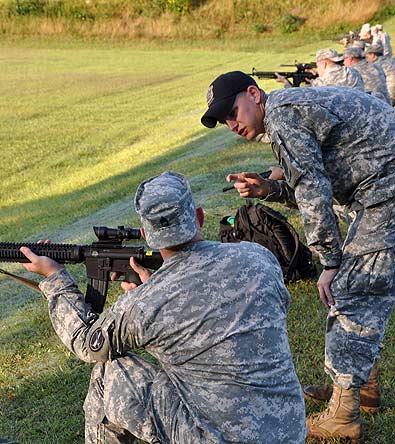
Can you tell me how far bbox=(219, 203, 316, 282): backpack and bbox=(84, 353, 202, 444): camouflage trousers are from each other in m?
3.24

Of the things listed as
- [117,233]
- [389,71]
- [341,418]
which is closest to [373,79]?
[389,71]

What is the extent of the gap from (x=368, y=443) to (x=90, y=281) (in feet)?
6.21

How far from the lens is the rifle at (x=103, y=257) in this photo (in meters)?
3.79

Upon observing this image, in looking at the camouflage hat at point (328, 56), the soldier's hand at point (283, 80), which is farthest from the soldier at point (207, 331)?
the soldier's hand at point (283, 80)

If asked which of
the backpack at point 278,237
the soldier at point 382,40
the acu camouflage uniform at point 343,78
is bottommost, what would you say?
the soldier at point 382,40

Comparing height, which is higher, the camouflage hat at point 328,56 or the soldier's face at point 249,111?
the soldier's face at point 249,111

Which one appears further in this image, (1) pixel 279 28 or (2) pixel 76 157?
(1) pixel 279 28

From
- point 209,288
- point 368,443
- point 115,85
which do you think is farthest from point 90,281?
point 115,85

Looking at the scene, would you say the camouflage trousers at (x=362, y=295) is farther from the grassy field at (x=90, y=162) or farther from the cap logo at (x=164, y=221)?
the cap logo at (x=164, y=221)

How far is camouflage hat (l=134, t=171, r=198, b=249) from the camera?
9.78 ft

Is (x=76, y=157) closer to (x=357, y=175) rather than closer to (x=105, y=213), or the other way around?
(x=105, y=213)

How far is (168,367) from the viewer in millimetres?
3141

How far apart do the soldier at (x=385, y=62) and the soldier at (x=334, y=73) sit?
3741mm

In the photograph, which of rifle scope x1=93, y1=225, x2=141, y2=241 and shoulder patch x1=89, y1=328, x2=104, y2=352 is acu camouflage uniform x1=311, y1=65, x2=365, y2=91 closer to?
rifle scope x1=93, y1=225, x2=141, y2=241
